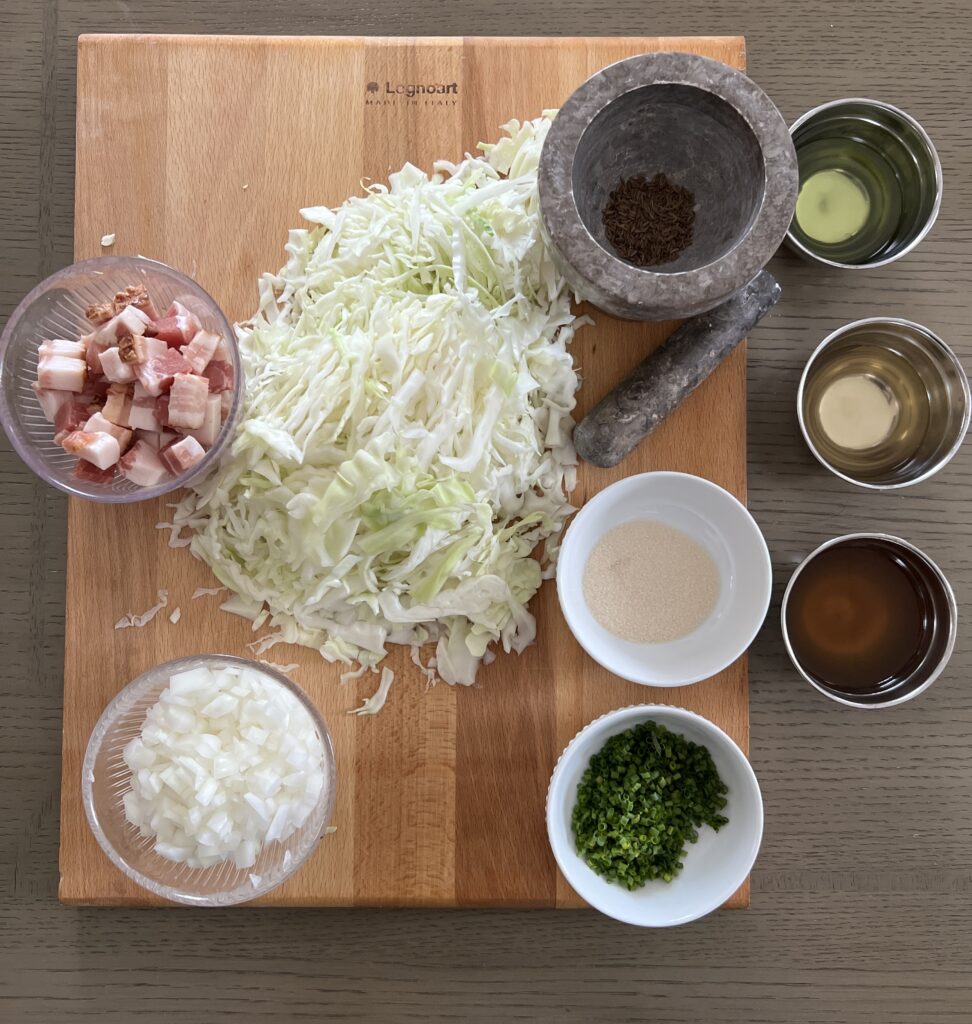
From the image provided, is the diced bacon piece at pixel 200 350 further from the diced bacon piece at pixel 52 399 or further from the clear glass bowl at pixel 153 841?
the clear glass bowl at pixel 153 841

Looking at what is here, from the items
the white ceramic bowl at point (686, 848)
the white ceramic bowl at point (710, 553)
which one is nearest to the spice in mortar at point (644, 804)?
the white ceramic bowl at point (686, 848)

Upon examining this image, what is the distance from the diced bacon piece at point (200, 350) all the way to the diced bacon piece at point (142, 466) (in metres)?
0.17

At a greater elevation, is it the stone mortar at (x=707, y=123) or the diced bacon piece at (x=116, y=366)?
the stone mortar at (x=707, y=123)

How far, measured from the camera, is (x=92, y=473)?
1478 mm

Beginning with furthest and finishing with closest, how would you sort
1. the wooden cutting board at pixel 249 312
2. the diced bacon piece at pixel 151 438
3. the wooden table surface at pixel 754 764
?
1. the wooden table surface at pixel 754 764
2. the wooden cutting board at pixel 249 312
3. the diced bacon piece at pixel 151 438

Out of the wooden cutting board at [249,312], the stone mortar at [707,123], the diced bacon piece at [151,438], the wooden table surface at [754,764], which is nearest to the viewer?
the stone mortar at [707,123]

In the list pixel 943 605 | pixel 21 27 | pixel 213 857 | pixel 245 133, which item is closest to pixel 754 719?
pixel 943 605

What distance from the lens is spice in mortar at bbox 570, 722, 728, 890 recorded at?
60.0 inches

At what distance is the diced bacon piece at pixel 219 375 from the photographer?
57.9 inches

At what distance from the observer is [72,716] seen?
1607 millimetres

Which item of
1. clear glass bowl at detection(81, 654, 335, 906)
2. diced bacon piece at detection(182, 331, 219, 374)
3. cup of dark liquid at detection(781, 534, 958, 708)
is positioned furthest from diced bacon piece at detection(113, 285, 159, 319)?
cup of dark liquid at detection(781, 534, 958, 708)

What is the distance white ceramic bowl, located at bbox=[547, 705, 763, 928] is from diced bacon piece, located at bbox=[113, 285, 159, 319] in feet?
3.57

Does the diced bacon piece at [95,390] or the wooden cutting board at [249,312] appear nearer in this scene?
the diced bacon piece at [95,390]

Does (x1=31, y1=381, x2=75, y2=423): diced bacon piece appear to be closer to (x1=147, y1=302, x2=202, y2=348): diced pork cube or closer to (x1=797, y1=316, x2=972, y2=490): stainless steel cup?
(x1=147, y1=302, x2=202, y2=348): diced pork cube
